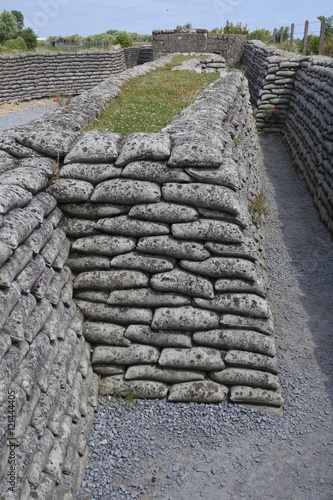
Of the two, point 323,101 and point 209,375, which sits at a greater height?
point 323,101

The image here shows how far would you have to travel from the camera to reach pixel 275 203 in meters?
10.7

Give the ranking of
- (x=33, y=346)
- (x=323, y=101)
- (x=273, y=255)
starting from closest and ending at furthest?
(x=33, y=346), (x=273, y=255), (x=323, y=101)

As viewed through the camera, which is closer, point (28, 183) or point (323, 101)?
point (28, 183)

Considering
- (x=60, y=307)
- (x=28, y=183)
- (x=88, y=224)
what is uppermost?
(x=28, y=183)

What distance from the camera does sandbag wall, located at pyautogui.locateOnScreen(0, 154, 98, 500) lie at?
3207 millimetres

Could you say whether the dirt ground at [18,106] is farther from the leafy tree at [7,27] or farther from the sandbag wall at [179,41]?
the leafy tree at [7,27]

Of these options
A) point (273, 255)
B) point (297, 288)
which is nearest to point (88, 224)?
point (297, 288)

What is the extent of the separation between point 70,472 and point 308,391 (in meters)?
2.72

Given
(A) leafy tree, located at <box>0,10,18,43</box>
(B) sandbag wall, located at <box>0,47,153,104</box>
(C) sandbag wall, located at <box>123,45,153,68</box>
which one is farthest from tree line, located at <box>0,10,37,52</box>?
(B) sandbag wall, located at <box>0,47,153,104</box>

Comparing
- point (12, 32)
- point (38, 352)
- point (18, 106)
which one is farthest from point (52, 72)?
point (12, 32)

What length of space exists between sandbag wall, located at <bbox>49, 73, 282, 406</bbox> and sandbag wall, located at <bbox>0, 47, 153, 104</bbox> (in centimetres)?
1782

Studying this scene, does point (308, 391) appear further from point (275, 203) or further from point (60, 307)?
point (275, 203)

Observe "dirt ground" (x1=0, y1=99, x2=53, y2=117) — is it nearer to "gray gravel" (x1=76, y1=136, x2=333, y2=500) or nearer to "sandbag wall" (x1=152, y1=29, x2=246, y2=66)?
"sandbag wall" (x1=152, y1=29, x2=246, y2=66)

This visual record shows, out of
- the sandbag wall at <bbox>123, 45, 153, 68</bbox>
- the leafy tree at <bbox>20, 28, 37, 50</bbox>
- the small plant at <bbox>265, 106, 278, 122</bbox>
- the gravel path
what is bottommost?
the gravel path
